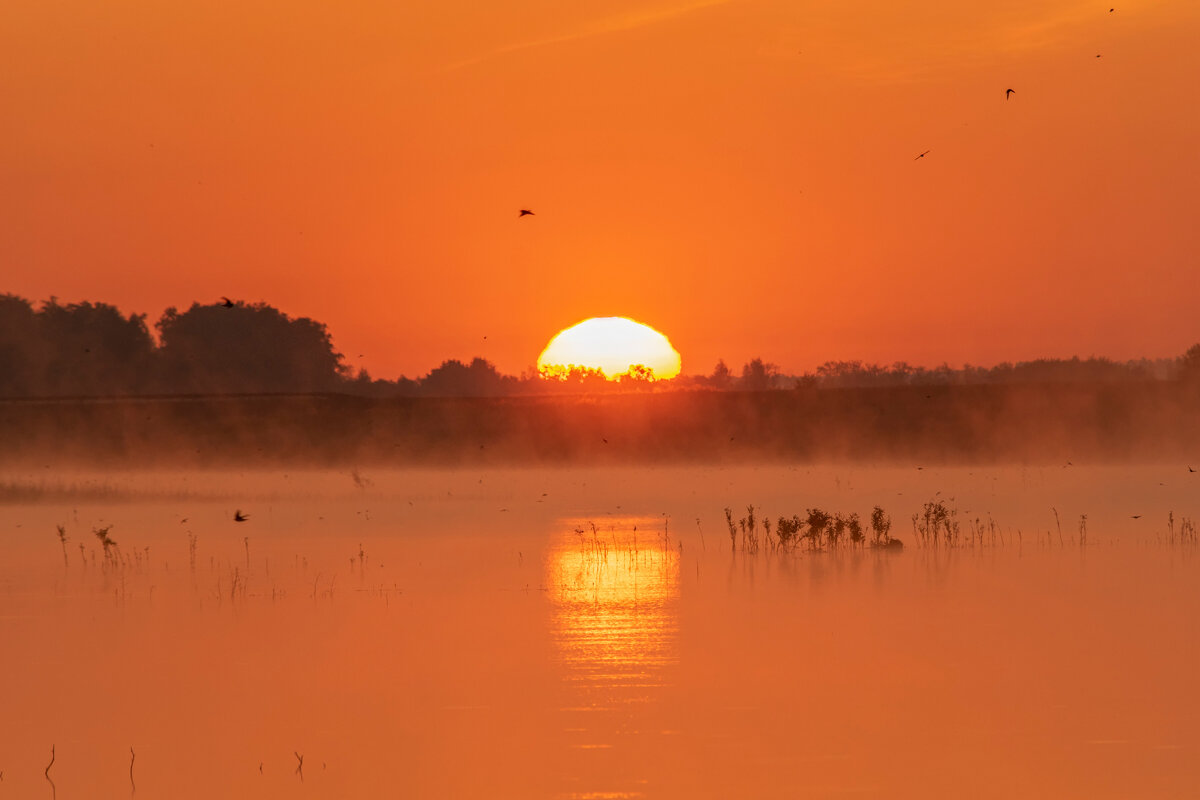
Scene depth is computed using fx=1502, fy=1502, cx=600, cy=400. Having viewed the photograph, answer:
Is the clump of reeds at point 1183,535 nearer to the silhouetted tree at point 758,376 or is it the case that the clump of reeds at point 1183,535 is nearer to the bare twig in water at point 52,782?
the bare twig in water at point 52,782

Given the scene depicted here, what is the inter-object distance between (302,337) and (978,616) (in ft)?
370

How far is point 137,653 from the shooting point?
17141 millimetres

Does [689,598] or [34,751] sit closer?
[34,751]

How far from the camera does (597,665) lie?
15922mm

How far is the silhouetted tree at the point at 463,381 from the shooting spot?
505ft

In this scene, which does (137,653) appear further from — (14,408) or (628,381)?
(628,381)

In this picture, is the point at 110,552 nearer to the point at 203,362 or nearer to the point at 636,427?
the point at 636,427

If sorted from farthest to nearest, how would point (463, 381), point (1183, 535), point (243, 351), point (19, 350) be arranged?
point (463, 381) → point (243, 351) → point (19, 350) → point (1183, 535)

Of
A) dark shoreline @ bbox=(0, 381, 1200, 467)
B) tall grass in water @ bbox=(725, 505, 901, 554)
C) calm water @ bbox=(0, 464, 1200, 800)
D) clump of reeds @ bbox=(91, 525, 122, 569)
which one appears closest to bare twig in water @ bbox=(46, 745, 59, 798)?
calm water @ bbox=(0, 464, 1200, 800)

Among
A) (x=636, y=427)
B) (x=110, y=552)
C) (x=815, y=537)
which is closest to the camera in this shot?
(x=110, y=552)

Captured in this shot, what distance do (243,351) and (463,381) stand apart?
114 ft

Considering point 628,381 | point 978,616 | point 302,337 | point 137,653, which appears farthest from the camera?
point 628,381

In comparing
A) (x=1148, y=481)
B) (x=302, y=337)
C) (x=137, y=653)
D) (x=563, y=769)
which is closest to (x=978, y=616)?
(x=563, y=769)

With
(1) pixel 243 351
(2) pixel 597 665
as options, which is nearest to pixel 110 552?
(2) pixel 597 665
